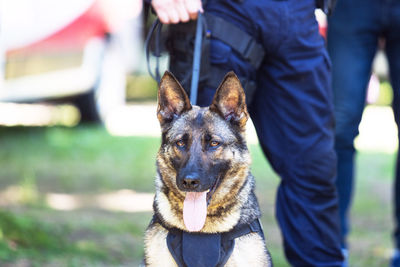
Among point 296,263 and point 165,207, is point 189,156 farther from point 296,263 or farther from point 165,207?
point 296,263

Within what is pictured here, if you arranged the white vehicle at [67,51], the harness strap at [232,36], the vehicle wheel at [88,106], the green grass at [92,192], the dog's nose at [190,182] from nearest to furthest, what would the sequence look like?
the dog's nose at [190,182] < the harness strap at [232,36] < the green grass at [92,192] < the white vehicle at [67,51] < the vehicle wheel at [88,106]

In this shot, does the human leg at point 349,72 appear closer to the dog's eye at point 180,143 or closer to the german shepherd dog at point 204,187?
the german shepherd dog at point 204,187

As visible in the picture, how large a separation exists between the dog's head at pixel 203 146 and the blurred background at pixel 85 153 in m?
0.72

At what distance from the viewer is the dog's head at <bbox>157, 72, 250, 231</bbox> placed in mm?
2764

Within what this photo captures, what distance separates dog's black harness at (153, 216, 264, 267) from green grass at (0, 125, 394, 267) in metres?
1.39

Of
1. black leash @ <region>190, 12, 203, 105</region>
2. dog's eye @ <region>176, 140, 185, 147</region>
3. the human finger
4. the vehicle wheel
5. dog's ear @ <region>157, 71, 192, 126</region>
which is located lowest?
the vehicle wheel

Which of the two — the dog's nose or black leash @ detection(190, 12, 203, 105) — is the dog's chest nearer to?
the dog's nose

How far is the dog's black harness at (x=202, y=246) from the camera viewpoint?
2.68 m

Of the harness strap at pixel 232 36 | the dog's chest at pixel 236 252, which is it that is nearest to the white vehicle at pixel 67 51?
the harness strap at pixel 232 36

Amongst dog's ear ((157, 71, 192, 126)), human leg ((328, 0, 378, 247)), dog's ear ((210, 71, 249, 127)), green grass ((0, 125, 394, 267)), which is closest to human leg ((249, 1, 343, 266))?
dog's ear ((210, 71, 249, 127))

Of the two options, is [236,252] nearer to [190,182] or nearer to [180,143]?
[190,182]

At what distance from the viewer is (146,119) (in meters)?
11.5

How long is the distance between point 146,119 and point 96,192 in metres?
5.58

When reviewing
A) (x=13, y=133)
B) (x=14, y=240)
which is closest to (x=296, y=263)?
(x=14, y=240)
